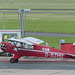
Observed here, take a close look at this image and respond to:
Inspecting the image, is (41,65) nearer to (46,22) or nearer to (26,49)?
(26,49)

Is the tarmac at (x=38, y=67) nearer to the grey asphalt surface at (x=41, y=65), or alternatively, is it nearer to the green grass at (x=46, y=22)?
the grey asphalt surface at (x=41, y=65)

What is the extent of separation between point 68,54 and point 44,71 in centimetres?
302

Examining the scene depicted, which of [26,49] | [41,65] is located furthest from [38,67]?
[26,49]

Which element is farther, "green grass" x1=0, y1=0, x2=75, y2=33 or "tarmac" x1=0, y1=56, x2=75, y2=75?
"green grass" x1=0, y1=0, x2=75, y2=33

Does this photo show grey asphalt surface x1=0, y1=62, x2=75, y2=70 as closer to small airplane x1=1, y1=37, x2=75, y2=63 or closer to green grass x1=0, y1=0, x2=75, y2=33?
small airplane x1=1, y1=37, x2=75, y2=63

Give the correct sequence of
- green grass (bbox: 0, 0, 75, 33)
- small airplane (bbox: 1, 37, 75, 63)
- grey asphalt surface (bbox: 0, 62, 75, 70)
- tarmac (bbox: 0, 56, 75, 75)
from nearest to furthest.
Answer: tarmac (bbox: 0, 56, 75, 75) → grey asphalt surface (bbox: 0, 62, 75, 70) → small airplane (bbox: 1, 37, 75, 63) → green grass (bbox: 0, 0, 75, 33)

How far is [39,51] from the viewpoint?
61.9 ft

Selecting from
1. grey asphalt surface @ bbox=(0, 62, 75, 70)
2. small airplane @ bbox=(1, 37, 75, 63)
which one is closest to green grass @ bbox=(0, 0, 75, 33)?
small airplane @ bbox=(1, 37, 75, 63)

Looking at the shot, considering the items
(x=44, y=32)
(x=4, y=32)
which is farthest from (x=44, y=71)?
(x=44, y=32)

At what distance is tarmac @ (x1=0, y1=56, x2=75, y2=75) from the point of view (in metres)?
15.8

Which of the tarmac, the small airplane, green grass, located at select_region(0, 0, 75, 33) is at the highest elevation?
green grass, located at select_region(0, 0, 75, 33)

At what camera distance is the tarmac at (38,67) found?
51.9 feet

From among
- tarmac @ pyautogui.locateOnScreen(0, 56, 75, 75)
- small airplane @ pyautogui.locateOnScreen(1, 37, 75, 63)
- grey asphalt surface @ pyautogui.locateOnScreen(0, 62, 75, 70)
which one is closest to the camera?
tarmac @ pyautogui.locateOnScreen(0, 56, 75, 75)

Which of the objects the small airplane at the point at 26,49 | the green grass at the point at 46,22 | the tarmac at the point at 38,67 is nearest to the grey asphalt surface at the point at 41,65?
the tarmac at the point at 38,67
